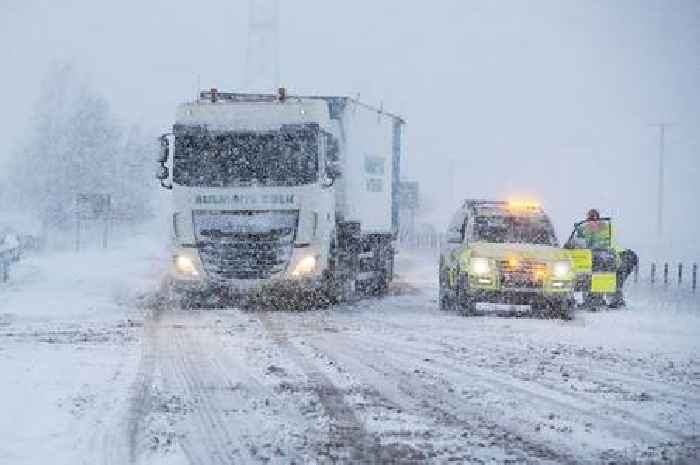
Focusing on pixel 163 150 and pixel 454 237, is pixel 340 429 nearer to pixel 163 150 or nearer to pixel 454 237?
pixel 163 150

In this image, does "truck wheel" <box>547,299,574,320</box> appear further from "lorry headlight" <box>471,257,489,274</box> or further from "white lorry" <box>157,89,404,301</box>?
"white lorry" <box>157,89,404,301</box>

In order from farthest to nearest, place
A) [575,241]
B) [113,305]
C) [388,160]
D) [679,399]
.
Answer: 1. [388,160]
2. [575,241]
3. [113,305]
4. [679,399]

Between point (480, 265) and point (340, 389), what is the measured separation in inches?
365

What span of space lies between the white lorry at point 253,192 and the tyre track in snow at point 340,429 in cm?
685

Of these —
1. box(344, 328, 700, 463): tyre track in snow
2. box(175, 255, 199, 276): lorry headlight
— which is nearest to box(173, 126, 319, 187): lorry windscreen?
box(175, 255, 199, 276): lorry headlight

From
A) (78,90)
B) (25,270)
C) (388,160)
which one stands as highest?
(78,90)

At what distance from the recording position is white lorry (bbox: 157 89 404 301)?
19.4 metres

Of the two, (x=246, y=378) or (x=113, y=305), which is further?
(x=113, y=305)

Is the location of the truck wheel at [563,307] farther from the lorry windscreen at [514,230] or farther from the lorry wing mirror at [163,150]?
the lorry wing mirror at [163,150]

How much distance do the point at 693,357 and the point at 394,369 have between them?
4.06 m

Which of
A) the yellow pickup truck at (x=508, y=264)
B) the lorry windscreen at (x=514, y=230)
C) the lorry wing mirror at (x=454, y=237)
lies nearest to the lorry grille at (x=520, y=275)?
the yellow pickup truck at (x=508, y=264)

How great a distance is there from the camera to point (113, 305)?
811 inches

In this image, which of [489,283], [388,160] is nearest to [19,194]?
[388,160]

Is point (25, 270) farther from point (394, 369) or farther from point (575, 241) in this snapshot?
point (394, 369)
